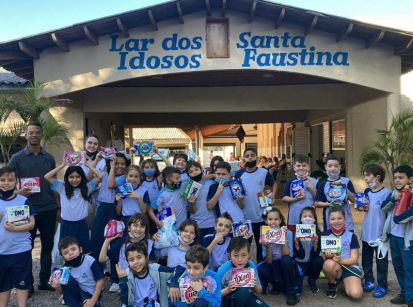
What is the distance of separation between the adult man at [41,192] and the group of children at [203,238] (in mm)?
232

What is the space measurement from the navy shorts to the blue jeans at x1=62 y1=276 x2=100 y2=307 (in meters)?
0.61

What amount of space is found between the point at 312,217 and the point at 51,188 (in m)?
3.17

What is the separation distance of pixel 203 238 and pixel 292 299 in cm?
122

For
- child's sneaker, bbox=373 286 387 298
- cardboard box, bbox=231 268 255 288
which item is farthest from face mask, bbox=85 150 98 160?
child's sneaker, bbox=373 286 387 298

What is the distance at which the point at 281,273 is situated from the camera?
4.75 meters

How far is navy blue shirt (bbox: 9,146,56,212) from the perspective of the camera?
5031 millimetres

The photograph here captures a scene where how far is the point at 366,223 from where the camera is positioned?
4.98m

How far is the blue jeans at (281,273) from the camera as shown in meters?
4.63

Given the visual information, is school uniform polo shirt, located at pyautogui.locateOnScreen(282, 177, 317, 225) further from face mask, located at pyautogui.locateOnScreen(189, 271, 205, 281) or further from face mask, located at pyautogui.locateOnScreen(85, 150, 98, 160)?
face mask, located at pyautogui.locateOnScreen(85, 150, 98, 160)

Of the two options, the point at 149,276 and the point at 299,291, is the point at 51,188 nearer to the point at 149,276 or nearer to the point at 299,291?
the point at 149,276

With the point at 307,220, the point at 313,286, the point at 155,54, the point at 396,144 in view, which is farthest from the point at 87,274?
the point at 396,144

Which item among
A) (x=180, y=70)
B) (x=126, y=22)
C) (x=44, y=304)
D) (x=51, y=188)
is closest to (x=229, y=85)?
(x=180, y=70)

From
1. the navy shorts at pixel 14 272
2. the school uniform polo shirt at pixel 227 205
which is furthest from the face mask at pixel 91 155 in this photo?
the school uniform polo shirt at pixel 227 205

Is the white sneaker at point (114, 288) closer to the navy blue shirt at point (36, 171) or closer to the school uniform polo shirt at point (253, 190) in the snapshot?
the navy blue shirt at point (36, 171)
